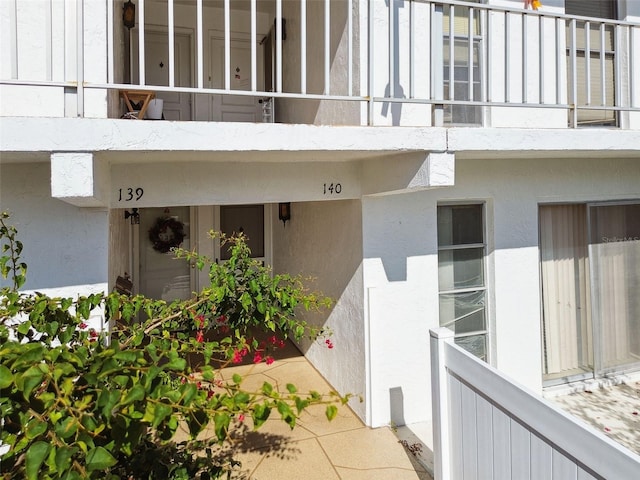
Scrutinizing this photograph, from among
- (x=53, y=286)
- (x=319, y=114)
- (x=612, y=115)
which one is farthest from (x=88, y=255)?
(x=612, y=115)

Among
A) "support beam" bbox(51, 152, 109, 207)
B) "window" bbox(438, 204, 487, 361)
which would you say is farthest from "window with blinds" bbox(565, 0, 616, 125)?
"support beam" bbox(51, 152, 109, 207)

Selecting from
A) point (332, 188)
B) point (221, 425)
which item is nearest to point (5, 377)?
point (221, 425)

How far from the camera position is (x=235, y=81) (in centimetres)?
756

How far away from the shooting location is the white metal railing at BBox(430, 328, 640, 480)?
6.56 ft

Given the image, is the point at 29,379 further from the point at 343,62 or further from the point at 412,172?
the point at 343,62

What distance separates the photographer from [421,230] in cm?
455

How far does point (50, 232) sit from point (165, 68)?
16.2ft

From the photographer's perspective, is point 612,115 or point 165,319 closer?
point 165,319

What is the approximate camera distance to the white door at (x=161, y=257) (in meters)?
8.14

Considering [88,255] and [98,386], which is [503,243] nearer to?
[88,255]

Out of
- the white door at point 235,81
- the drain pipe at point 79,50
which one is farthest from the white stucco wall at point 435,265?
the white door at point 235,81

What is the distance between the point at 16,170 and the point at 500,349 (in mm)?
4903

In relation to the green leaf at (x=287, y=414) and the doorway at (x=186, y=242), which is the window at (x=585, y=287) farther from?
the doorway at (x=186, y=242)

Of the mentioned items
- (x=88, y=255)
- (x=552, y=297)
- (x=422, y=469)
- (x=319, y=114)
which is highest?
(x=319, y=114)
